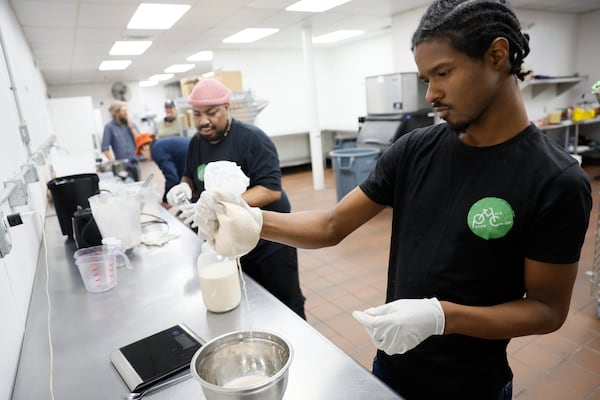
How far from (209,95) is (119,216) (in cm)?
72

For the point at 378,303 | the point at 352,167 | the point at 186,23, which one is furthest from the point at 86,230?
the point at 186,23

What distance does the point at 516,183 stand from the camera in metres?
0.81

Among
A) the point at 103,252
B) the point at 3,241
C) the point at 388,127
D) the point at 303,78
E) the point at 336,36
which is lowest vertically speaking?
the point at 103,252

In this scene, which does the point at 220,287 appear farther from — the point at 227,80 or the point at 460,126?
the point at 227,80

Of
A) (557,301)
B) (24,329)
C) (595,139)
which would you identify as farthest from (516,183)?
(595,139)

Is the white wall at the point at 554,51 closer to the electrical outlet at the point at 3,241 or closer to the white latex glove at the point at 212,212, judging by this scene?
the white latex glove at the point at 212,212

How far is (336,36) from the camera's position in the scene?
269 inches

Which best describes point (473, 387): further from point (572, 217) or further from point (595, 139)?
point (595, 139)

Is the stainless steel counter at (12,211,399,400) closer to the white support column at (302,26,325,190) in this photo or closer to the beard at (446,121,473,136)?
the beard at (446,121,473,136)

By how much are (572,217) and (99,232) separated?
171cm

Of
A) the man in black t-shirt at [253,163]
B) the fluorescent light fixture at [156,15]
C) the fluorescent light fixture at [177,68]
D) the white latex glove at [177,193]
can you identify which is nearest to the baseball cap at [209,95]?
the man in black t-shirt at [253,163]

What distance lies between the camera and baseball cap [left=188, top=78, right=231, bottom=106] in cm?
189

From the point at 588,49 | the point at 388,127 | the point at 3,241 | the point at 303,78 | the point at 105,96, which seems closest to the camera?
the point at 3,241

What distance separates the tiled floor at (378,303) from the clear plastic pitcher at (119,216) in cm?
131
